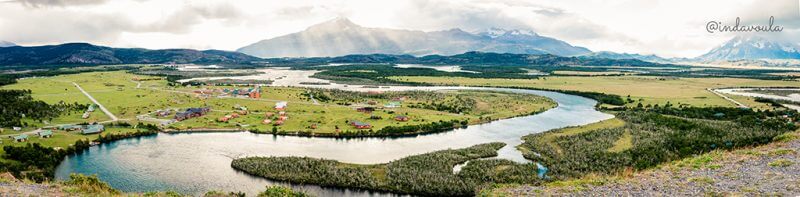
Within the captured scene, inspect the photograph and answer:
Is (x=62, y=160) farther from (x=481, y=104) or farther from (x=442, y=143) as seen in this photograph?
(x=481, y=104)

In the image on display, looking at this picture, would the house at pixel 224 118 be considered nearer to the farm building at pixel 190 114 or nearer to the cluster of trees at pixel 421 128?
the farm building at pixel 190 114

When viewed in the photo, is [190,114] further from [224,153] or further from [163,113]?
[224,153]

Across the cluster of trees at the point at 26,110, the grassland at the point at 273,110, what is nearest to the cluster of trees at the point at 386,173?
the grassland at the point at 273,110

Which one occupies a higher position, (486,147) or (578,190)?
(578,190)

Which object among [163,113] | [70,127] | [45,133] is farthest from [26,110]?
[45,133]

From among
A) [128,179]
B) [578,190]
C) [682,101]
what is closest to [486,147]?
[578,190]

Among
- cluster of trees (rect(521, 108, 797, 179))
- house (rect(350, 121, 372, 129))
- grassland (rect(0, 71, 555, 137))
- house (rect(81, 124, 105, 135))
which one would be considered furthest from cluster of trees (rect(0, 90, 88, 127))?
cluster of trees (rect(521, 108, 797, 179))
